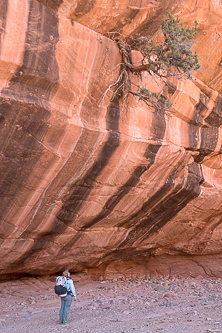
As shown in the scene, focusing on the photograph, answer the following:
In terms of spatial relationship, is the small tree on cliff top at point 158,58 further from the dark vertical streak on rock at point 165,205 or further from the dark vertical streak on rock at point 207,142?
the dark vertical streak on rock at point 165,205

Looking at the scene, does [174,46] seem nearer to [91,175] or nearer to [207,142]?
[91,175]

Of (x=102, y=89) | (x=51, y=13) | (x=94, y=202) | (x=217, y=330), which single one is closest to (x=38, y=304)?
(x=94, y=202)

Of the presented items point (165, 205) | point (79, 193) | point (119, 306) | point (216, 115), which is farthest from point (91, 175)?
point (216, 115)

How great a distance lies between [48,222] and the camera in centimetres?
837

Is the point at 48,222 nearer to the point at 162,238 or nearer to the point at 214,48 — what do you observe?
the point at 162,238

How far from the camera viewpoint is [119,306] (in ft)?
27.8

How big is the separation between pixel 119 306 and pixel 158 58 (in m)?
6.07

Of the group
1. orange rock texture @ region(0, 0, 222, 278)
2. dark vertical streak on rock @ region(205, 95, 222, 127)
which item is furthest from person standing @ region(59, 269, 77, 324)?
dark vertical streak on rock @ region(205, 95, 222, 127)

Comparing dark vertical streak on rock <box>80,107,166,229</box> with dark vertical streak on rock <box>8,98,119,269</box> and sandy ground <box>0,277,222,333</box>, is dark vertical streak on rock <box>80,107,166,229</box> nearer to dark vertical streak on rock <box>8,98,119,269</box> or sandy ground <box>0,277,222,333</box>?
dark vertical streak on rock <box>8,98,119,269</box>

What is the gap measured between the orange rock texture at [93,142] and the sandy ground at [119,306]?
2.43ft

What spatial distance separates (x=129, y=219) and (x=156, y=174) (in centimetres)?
167

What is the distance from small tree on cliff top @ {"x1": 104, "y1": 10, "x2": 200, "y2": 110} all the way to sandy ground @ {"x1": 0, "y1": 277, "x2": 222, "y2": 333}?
4.75 meters

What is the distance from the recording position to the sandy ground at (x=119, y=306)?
255 inches

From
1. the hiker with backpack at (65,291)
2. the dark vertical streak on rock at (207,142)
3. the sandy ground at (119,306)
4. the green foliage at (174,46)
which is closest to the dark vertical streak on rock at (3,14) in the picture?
the green foliage at (174,46)
